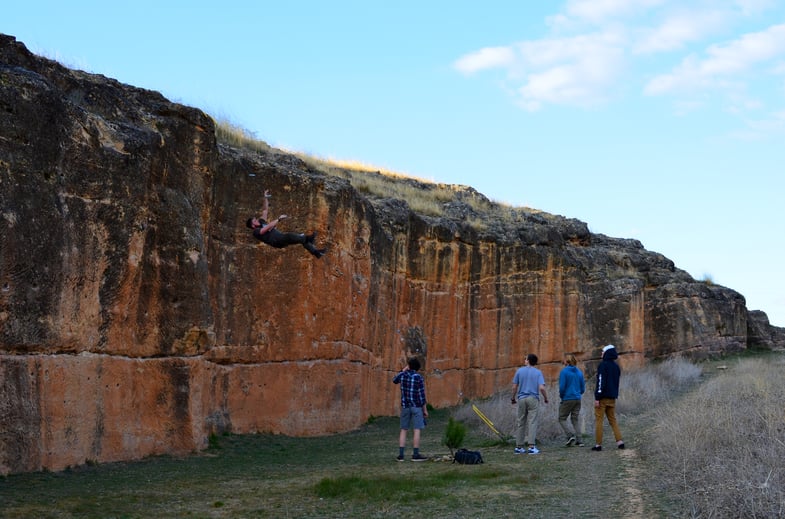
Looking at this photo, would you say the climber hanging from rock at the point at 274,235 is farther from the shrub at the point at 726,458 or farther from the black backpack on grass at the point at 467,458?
the shrub at the point at 726,458

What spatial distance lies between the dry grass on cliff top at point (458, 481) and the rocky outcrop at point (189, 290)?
817mm

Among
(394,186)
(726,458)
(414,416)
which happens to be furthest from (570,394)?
(394,186)

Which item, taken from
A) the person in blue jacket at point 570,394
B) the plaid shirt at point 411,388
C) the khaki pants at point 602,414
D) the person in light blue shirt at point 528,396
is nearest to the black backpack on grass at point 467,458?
the plaid shirt at point 411,388

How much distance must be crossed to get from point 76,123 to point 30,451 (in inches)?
165

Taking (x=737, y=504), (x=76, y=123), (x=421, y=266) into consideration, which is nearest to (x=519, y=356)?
(x=421, y=266)

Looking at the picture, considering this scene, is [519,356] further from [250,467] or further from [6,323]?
[6,323]

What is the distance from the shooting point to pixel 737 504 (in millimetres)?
7066

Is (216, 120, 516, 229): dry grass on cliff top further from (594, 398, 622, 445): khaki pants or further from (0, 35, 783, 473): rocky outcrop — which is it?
(594, 398, 622, 445): khaki pants

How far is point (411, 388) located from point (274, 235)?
4289mm

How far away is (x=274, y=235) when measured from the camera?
15.8m

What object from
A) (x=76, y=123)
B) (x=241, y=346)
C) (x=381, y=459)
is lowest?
(x=381, y=459)

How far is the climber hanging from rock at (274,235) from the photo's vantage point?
15484 millimetres

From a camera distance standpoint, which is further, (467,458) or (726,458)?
(467,458)

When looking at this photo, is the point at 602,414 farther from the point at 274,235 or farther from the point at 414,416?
the point at 274,235
